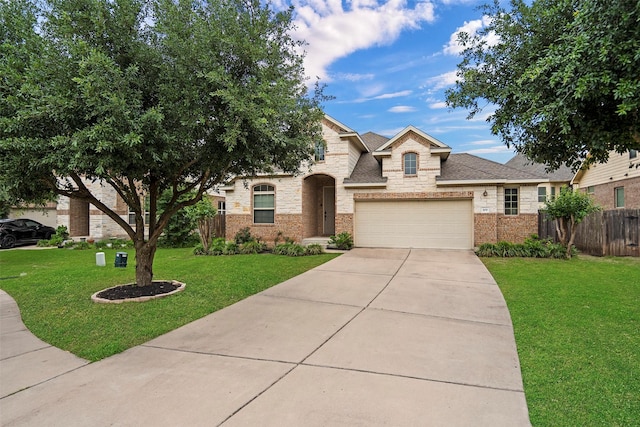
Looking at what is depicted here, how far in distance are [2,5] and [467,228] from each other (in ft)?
50.3

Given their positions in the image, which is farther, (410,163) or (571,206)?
(410,163)

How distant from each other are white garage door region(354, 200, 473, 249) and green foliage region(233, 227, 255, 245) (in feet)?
16.4

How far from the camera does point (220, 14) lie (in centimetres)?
542

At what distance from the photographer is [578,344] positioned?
480 centimetres

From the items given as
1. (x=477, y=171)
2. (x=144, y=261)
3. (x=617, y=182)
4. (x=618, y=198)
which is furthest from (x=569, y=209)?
(x=144, y=261)

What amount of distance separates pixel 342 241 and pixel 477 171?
655 cm

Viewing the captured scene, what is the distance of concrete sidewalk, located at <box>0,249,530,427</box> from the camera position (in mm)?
3199

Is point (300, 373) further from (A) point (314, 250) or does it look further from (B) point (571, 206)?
(B) point (571, 206)

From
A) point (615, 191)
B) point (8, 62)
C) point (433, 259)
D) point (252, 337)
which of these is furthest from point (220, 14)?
point (615, 191)

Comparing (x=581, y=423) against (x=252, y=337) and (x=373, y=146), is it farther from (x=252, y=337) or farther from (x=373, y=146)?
(x=373, y=146)

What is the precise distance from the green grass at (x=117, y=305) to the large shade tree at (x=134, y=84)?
2.38m

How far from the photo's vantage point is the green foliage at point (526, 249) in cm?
1298

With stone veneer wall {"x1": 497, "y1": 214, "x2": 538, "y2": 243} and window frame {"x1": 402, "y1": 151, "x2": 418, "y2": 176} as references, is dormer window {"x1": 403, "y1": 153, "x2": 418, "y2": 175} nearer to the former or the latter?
window frame {"x1": 402, "y1": 151, "x2": 418, "y2": 176}

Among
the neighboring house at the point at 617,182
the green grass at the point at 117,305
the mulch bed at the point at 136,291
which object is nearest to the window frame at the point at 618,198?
the neighboring house at the point at 617,182
